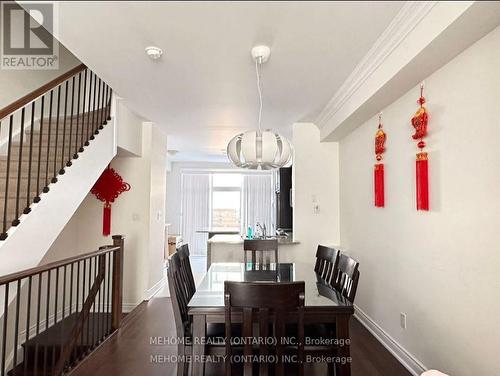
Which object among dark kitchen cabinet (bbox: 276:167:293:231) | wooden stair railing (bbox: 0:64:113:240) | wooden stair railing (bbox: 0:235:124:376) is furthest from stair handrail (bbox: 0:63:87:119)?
dark kitchen cabinet (bbox: 276:167:293:231)

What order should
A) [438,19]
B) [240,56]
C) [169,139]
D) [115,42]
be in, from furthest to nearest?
[169,139] < [240,56] < [115,42] < [438,19]

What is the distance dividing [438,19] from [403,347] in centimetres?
253

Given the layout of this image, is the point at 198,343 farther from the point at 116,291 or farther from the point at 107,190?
the point at 107,190

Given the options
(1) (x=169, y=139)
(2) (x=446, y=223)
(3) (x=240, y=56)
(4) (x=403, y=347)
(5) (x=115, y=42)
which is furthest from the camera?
(1) (x=169, y=139)

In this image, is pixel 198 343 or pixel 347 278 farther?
pixel 347 278

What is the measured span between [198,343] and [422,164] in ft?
6.61

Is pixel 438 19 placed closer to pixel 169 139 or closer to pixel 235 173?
pixel 169 139

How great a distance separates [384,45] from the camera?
2.20m

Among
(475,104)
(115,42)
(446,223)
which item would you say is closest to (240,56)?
(115,42)

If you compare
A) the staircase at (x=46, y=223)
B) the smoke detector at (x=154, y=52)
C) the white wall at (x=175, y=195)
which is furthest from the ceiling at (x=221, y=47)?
the white wall at (x=175, y=195)

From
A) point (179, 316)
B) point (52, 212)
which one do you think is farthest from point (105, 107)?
point (179, 316)

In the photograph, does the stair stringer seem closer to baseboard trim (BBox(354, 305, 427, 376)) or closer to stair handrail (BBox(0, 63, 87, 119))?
stair handrail (BBox(0, 63, 87, 119))

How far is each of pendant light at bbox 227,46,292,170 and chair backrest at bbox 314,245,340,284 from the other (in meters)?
0.94

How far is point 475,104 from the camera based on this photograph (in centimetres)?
182
